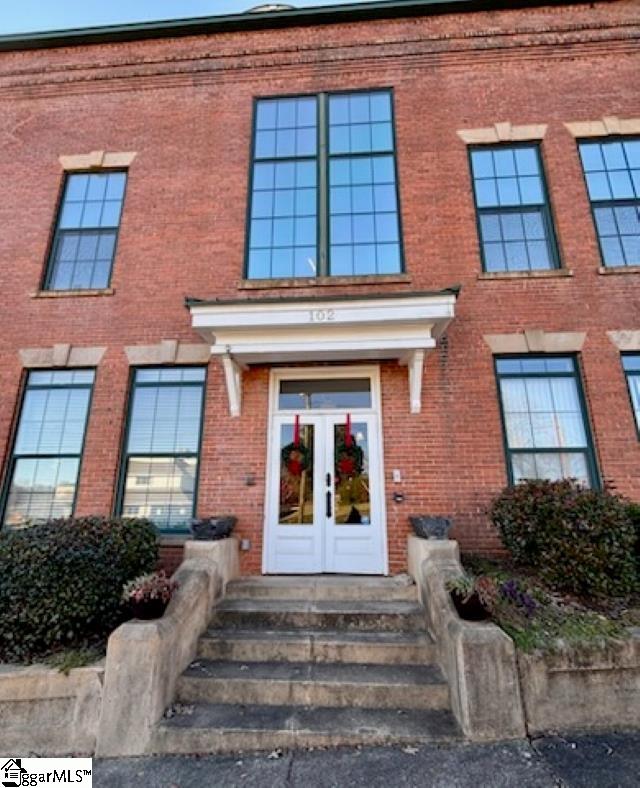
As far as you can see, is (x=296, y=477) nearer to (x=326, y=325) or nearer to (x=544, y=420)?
(x=326, y=325)

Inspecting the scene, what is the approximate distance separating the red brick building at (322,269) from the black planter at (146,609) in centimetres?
209

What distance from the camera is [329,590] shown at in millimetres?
5246

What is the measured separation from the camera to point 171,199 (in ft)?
25.2

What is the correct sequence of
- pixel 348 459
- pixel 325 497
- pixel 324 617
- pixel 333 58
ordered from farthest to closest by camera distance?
pixel 333 58, pixel 348 459, pixel 325 497, pixel 324 617

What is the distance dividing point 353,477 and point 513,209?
5403 millimetres

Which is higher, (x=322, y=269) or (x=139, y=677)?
(x=322, y=269)

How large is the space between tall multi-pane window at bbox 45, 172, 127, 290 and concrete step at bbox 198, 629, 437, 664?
6105 mm

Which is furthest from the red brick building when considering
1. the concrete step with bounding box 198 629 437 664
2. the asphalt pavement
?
the asphalt pavement

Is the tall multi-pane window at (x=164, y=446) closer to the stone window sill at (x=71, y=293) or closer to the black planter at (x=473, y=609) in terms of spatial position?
the stone window sill at (x=71, y=293)

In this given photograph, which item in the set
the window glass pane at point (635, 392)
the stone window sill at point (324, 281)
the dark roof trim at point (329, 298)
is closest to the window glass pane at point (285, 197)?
the stone window sill at point (324, 281)

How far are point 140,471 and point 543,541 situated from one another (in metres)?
5.62

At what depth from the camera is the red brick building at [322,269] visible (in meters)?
6.16

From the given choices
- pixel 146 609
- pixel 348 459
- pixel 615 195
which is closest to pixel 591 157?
pixel 615 195

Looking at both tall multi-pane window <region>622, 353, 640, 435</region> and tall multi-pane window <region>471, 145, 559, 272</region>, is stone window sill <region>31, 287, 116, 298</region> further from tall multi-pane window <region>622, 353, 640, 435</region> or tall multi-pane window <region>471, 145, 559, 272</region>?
tall multi-pane window <region>622, 353, 640, 435</region>
